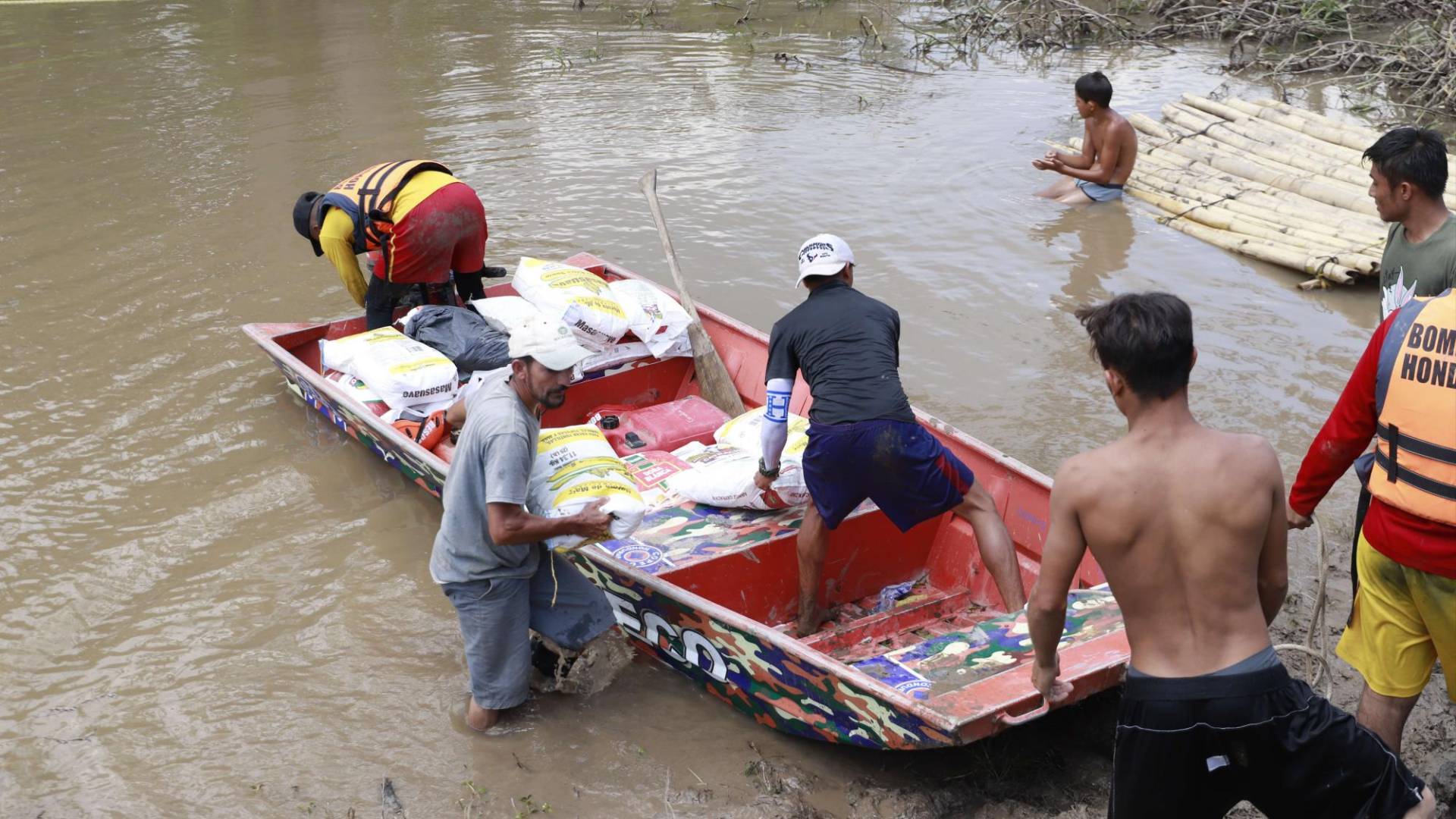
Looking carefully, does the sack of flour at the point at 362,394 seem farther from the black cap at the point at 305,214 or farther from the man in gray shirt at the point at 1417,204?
the man in gray shirt at the point at 1417,204

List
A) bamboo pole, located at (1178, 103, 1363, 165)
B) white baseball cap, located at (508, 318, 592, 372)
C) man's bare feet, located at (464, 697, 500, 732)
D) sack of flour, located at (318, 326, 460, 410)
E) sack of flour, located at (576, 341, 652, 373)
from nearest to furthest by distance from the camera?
1. white baseball cap, located at (508, 318, 592, 372)
2. man's bare feet, located at (464, 697, 500, 732)
3. sack of flour, located at (318, 326, 460, 410)
4. sack of flour, located at (576, 341, 652, 373)
5. bamboo pole, located at (1178, 103, 1363, 165)

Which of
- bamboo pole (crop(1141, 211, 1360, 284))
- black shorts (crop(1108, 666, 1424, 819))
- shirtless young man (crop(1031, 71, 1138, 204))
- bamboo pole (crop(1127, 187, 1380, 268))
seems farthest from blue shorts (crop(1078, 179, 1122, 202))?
black shorts (crop(1108, 666, 1424, 819))

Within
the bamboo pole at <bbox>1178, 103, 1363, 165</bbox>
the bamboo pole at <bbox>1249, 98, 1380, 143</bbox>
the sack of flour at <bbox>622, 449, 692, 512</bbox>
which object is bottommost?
the sack of flour at <bbox>622, 449, 692, 512</bbox>

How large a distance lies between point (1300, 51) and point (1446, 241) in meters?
11.8

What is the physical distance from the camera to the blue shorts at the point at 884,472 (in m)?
4.31

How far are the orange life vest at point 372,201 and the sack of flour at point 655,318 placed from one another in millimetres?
1240

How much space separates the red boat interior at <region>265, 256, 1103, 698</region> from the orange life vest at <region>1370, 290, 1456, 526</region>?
1534 mm

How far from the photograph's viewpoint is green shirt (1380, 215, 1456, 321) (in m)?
3.74

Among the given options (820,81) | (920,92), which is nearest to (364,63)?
(820,81)

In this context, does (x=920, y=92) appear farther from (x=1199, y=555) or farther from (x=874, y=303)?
(x=1199, y=555)

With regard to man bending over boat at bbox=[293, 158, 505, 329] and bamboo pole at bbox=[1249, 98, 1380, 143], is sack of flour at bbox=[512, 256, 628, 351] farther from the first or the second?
bamboo pole at bbox=[1249, 98, 1380, 143]

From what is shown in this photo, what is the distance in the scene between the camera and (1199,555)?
2.61 metres

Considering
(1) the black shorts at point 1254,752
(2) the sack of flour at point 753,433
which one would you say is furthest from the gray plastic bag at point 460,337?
(1) the black shorts at point 1254,752

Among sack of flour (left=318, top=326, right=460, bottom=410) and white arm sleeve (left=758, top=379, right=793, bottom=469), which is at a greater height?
white arm sleeve (left=758, top=379, right=793, bottom=469)
